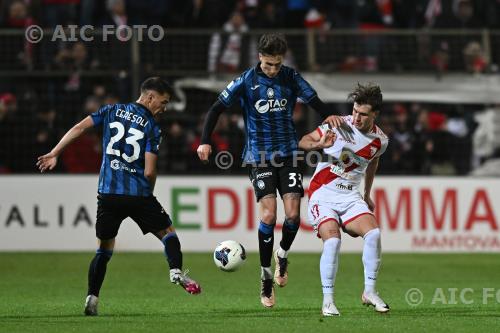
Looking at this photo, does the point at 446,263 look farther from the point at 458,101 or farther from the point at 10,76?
the point at 10,76

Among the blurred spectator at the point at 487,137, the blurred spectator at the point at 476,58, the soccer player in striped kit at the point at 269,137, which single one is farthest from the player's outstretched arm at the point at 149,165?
the blurred spectator at the point at 476,58

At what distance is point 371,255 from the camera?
9898 millimetres

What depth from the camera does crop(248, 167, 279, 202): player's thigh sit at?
1093 cm

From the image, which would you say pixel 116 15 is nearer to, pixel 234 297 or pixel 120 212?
pixel 234 297

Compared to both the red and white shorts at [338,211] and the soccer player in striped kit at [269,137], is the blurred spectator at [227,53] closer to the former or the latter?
the soccer player in striped kit at [269,137]

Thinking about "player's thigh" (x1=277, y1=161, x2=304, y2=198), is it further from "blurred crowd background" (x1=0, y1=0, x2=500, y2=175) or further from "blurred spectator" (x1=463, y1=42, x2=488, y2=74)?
"blurred spectator" (x1=463, y1=42, x2=488, y2=74)

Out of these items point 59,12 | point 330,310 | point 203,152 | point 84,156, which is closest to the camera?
point 330,310

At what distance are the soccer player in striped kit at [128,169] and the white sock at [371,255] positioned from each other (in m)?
1.45

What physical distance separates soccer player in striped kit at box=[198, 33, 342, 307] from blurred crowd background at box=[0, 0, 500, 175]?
6.71 metres

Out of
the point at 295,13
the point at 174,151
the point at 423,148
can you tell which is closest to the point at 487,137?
the point at 423,148

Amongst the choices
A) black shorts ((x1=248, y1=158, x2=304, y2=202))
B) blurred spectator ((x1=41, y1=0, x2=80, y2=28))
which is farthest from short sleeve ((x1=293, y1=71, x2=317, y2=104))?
blurred spectator ((x1=41, y1=0, x2=80, y2=28))

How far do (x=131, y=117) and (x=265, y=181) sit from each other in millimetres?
1595

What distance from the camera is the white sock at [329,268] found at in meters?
9.73

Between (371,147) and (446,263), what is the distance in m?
6.43
